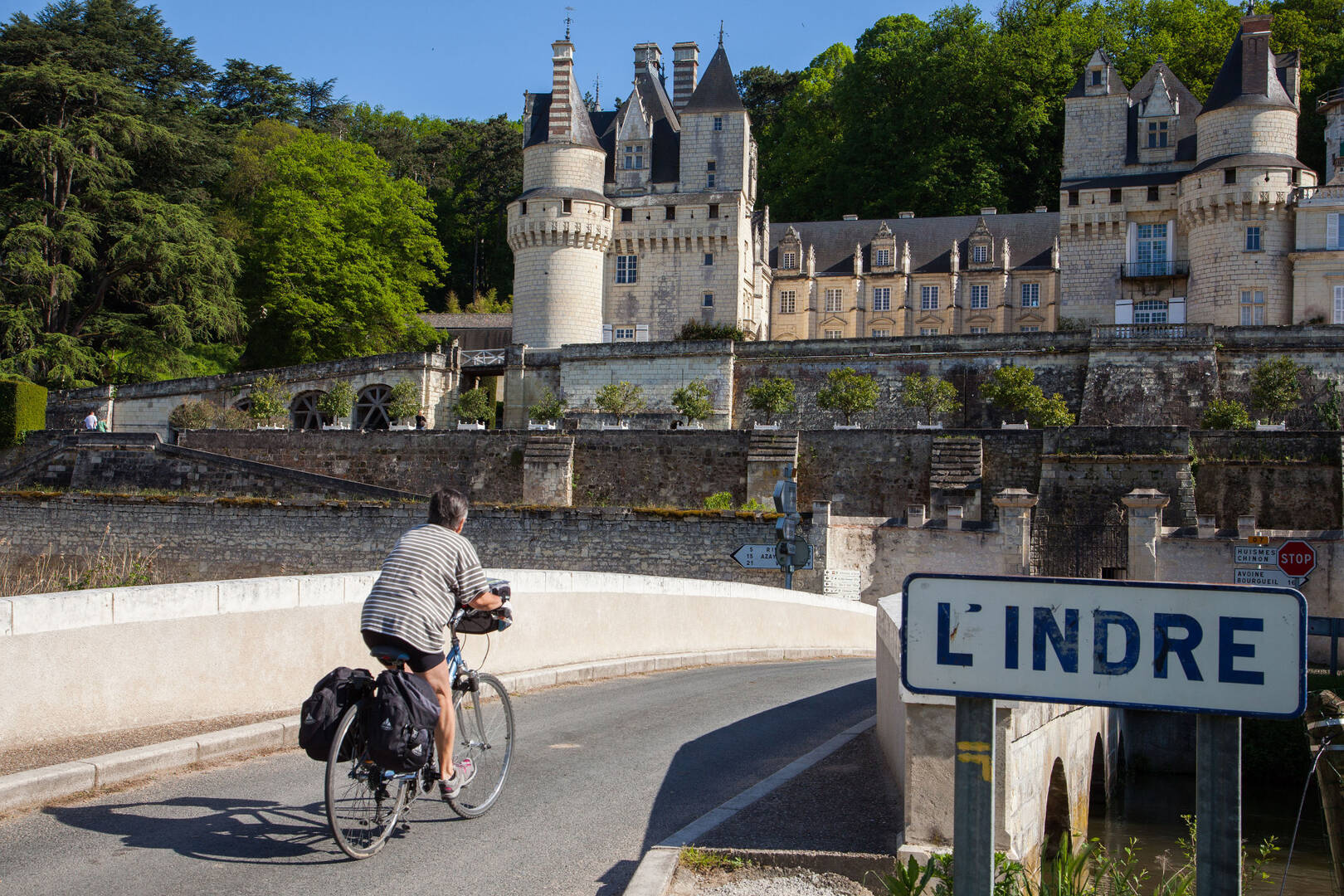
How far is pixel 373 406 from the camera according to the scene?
132 feet

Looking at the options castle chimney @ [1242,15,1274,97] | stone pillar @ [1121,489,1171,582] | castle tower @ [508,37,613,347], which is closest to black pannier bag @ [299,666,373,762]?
stone pillar @ [1121,489,1171,582]

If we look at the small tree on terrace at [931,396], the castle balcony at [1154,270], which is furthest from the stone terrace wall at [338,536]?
the castle balcony at [1154,270]

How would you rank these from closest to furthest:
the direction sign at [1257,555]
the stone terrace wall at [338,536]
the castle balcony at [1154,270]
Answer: the direction sign at [1257,555], the stone terrace wall at [338,536], the castle balcony at [1154,270]

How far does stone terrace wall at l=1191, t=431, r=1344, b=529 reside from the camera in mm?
26359

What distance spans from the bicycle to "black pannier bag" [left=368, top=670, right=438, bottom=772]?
84mm

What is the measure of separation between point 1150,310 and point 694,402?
57.9 feet

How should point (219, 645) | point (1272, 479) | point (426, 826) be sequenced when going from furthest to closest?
point (1272, 479) < point (219, 645) < point (426, 826)

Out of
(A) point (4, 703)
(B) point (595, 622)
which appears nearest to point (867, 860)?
(A) point (4, 703)

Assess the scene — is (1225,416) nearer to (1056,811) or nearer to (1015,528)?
(1015,528)

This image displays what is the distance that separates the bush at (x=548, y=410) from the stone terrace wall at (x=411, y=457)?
460cm

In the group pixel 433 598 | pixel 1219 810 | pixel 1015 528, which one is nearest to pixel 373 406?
pixel 1015 528

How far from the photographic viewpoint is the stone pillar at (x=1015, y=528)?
79.5ft

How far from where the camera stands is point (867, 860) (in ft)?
17.8

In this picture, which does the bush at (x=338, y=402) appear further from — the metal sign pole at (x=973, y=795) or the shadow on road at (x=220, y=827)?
the metal sign pole at (x=973, y=795)
